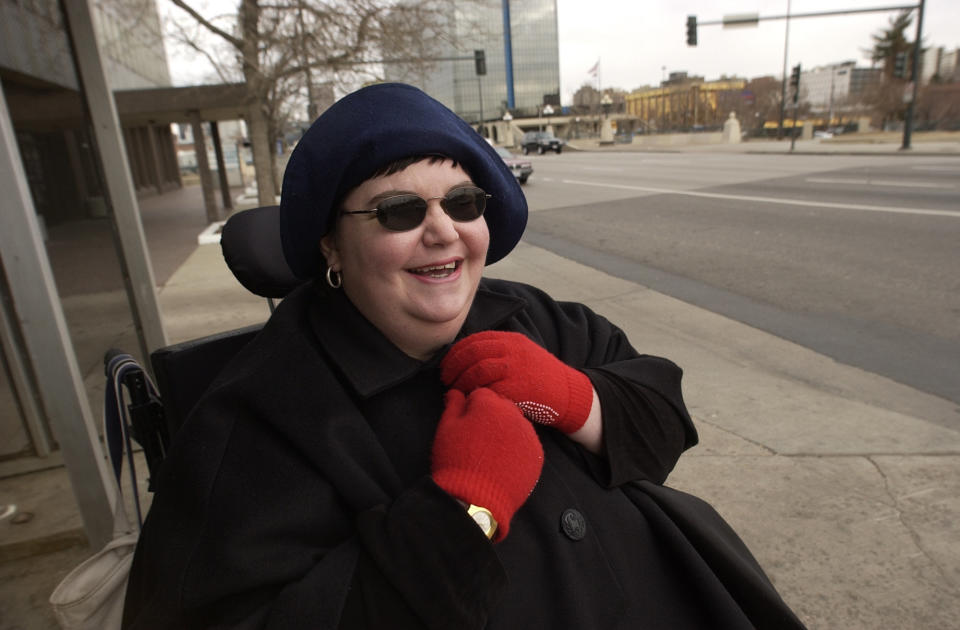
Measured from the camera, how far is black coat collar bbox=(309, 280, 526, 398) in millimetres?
1368

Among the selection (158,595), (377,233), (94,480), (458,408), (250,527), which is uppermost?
(377,233)

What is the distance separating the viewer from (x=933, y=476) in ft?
9.78

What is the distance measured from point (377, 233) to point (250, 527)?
0.61 metres

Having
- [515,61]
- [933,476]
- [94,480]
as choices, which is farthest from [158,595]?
[515,61]

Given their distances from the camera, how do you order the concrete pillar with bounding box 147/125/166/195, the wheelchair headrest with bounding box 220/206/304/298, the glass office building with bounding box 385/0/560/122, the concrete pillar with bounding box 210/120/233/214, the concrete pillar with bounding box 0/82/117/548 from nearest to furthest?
the wheelchair headrest with bounding box 220/206/304/298
the concrete pillar with bounding box 0/82/117/548
the concrete pillar with bounding box 210/120/233/214
the concrete pillar with bounding box 147/125/166/195
the glass office building with bounding box 385/0/560/122

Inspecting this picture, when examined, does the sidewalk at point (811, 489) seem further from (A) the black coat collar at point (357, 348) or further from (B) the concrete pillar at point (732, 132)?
(B) the concrete pillar at point (732, 132)

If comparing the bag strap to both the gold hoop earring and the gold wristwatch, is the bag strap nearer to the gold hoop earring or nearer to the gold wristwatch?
the gold hoop earring

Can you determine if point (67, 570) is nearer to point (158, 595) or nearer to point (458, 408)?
point (158, 595)

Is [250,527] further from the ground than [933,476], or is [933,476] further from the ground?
[250,527]

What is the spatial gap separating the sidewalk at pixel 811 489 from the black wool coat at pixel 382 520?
1.05 m

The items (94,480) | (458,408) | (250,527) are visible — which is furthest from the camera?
(94,480)

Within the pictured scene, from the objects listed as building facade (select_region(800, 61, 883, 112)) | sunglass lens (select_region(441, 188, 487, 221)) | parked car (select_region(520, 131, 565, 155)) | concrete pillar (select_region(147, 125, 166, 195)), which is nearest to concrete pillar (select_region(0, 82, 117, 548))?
sunglass lens (select_region(441, 188, 487, 221))

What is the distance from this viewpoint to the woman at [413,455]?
1.16m

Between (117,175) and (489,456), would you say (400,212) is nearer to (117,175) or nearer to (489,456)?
(489,456)
